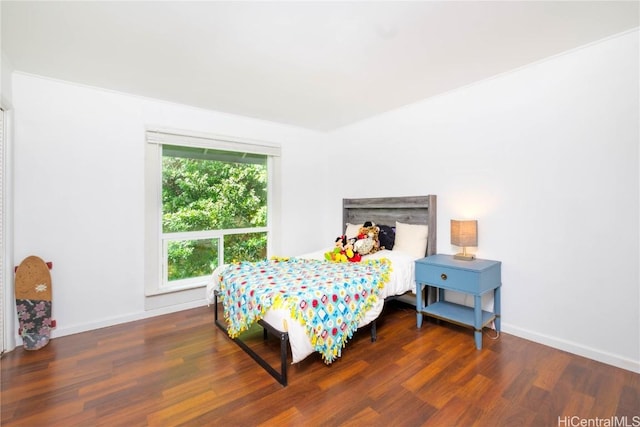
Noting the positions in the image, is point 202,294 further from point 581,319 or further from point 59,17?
point 581,319

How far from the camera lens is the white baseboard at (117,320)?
272 cm

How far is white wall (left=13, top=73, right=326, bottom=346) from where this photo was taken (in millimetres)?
2602

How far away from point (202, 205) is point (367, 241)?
2.08 m

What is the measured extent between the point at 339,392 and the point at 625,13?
3.07 m

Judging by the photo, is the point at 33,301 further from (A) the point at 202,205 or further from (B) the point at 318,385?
(B) the point at 318,385

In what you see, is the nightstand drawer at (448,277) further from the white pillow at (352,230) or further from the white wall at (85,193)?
the white wall at (85,193)

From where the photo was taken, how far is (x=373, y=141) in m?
3.97

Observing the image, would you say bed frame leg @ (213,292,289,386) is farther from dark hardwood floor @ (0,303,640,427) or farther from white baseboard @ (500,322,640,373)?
white baseboard @ (500,322,640,373)

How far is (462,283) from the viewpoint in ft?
8.25

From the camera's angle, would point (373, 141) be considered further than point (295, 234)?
No

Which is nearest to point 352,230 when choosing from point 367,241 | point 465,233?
point 367,241

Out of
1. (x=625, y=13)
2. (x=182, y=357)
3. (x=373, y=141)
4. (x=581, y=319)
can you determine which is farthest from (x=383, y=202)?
(x=182, y=357)

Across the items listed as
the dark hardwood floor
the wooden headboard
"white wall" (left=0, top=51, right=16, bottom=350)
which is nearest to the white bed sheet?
the dark hardwood floor

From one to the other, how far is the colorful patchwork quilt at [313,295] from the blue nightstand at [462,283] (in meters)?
0.40
